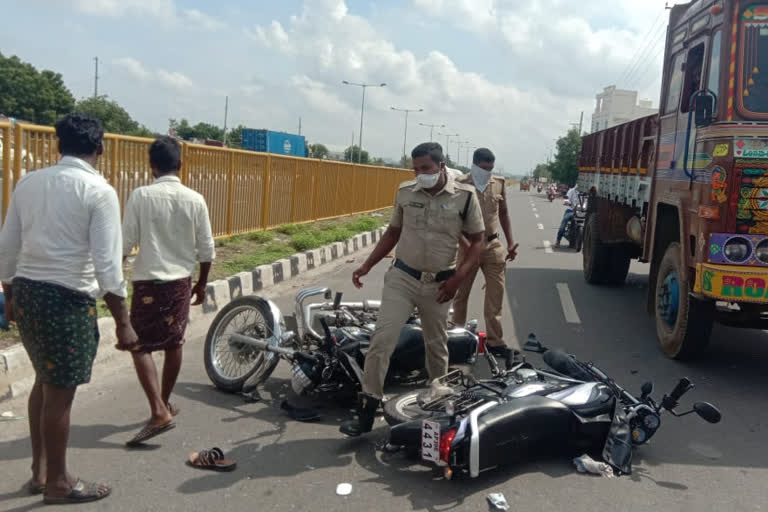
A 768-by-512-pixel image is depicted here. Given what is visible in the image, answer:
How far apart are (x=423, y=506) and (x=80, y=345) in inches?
70.5

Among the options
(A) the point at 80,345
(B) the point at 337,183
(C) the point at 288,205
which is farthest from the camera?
(B) the point at 337,183

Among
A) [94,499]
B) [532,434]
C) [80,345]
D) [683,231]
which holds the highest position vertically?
[683,231]

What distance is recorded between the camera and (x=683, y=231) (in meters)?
5.86

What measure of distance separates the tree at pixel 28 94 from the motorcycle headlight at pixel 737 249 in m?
60.6

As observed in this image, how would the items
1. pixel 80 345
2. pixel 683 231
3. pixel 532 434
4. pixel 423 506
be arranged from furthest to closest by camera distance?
pixel 683 231, pixel 532 434, pixel 423 506, pixel 80 345

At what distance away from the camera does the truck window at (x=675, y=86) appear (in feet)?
22.4

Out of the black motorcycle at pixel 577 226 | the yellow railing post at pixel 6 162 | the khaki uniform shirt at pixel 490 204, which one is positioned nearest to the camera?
the khaki uniform shirt at pixel 490 204

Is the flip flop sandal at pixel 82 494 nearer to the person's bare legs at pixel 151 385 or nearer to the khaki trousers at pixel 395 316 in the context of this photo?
the person's bare legs at pixel 151 385

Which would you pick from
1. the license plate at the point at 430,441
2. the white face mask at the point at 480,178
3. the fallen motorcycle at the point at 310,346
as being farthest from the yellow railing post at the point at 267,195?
the license plate at the point at 430,441

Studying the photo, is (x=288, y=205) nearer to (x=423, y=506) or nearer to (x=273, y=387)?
(x=273, y=387)

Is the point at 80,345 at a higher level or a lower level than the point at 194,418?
higher

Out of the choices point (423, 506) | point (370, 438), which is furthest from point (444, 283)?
point (423, 506)

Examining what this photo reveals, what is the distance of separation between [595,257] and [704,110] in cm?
516

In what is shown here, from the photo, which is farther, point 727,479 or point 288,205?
point 288,205
